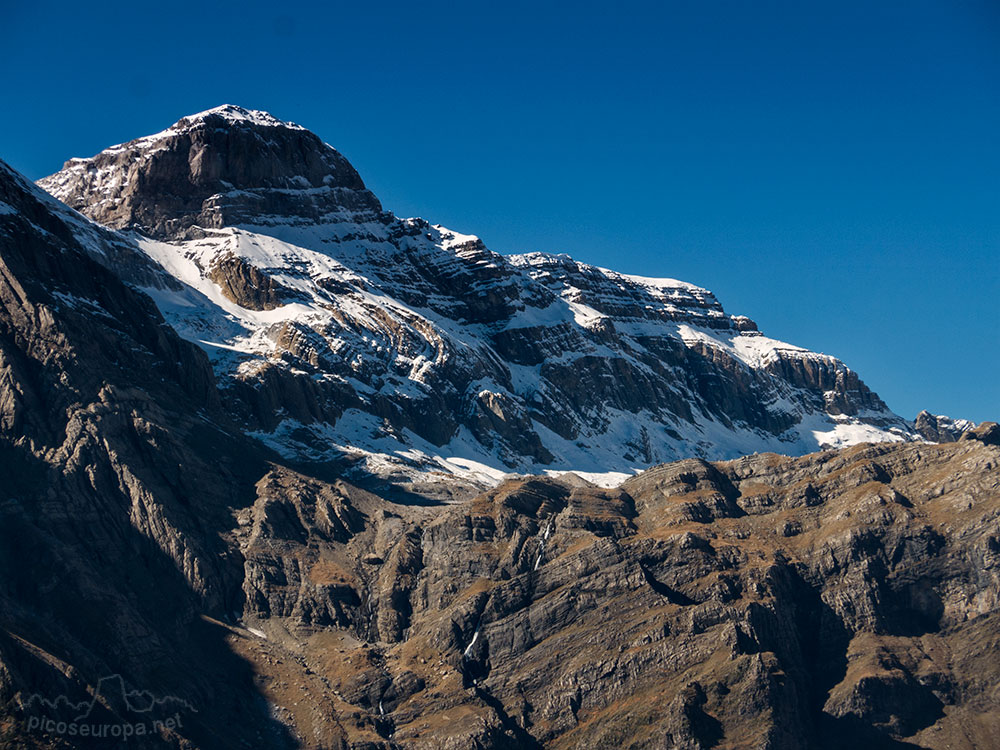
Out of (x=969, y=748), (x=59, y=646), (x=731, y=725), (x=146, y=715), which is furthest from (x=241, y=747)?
(x=969, y=748)

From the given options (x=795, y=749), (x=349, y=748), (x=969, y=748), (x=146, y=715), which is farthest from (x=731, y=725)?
(x=146, y=715)

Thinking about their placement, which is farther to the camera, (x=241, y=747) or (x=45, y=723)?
(x=241, y=747)

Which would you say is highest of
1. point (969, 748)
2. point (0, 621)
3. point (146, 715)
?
point (0, 621)

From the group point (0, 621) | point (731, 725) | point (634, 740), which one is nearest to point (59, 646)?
point (0, 621)

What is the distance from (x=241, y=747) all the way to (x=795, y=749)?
79.8m

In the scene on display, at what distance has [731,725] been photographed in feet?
652

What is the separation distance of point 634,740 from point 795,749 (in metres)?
23.3

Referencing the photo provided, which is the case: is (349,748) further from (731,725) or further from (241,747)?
(731,725)

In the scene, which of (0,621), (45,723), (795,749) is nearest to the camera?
(45,723)

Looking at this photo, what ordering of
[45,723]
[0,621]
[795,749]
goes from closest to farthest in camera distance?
1. [45,723]
2. [0,621]
3. [795,749]

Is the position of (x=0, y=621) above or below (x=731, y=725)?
above

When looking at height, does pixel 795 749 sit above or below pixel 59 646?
below

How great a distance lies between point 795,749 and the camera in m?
198

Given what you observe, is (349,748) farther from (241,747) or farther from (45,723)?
(45,723)
